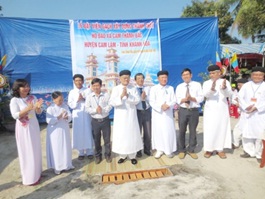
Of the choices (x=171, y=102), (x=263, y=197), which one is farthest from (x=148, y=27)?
(x=263, y=197)

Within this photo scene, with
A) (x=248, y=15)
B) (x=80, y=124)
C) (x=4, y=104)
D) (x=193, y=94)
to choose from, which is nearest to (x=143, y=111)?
(x=193, y=94)

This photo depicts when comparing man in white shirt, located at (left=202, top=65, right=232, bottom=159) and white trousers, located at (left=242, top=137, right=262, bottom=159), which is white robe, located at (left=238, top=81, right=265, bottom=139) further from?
man in white shirt, located at (left=202, top=65, right=232, bottom=159)

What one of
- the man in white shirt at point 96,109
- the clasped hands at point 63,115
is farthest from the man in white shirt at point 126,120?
the clasped hands at point 63,115

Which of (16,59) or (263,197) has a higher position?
(16,59)

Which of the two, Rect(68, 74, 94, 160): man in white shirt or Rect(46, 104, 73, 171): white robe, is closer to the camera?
Rect(46, 104, 73, 171): white robe

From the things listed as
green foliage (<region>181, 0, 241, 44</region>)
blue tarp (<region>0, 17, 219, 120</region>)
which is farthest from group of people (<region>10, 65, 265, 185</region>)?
green foliage (<region>181, 0, 241, 44</region>)

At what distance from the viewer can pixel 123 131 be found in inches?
158

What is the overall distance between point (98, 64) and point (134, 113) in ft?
11.9

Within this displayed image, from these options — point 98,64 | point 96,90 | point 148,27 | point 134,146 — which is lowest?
point 134,146

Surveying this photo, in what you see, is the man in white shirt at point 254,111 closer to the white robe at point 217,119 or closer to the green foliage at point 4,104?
the white robe at point 217,119

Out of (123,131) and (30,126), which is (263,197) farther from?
(30,126)

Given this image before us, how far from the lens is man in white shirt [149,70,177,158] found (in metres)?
4.27

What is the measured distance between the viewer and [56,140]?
3746mm

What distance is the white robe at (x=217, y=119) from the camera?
4.26 m
